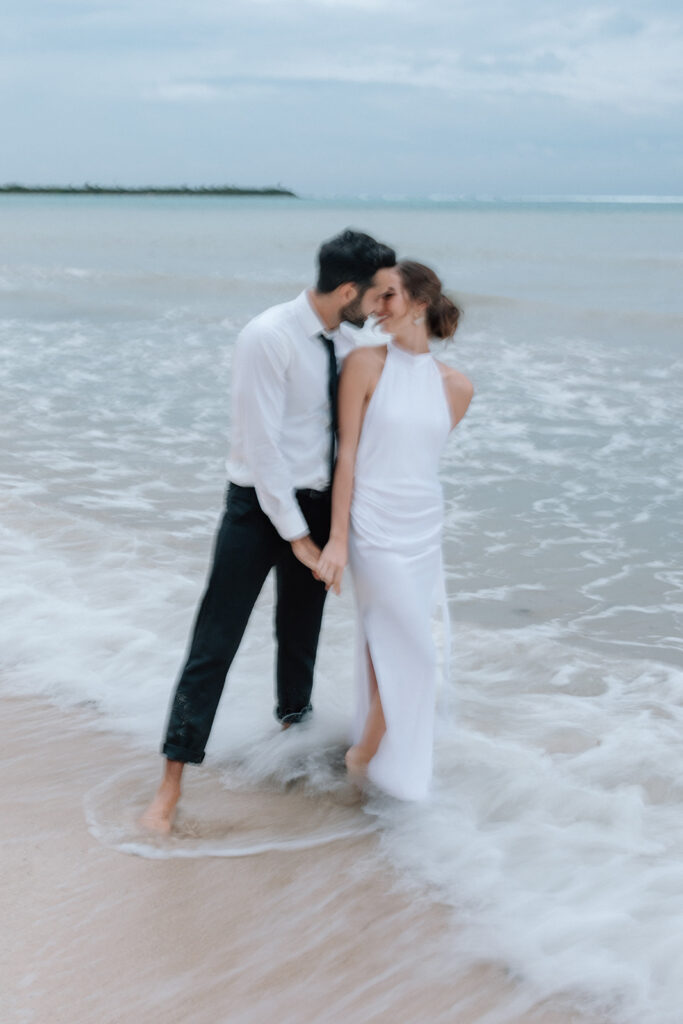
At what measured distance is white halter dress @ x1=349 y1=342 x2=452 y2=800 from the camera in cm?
359

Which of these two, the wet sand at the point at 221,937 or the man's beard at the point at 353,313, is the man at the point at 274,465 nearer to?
the man's beard at the point at 353,313

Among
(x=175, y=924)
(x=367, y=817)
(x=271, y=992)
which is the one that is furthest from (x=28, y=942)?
(x=367, y=817)

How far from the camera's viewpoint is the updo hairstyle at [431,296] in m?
3.49

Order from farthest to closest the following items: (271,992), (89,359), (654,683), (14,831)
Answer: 1. (89,359)
2. (654,683)
3. (14,831)
4. (271,992)

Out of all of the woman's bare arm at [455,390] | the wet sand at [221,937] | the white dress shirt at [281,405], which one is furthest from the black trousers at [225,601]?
the woman's bare arm at [455,390]

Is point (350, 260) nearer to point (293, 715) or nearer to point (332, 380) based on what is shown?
point (332, 380)

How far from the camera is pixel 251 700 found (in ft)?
15.7

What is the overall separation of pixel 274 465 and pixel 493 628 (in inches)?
106

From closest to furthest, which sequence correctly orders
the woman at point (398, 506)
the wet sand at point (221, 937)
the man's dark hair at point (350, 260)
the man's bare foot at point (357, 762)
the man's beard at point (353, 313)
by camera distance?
the wet sand at point (221, 937)
the man's dark hair at point (350, 260)
the man's beard at point (353, 313)
the woman at point (398, 506)
the man's bare foot at point (357, 762)

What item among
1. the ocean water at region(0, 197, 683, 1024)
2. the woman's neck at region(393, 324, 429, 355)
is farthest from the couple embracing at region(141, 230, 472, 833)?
the ocean water at region(0, 197, 683, 1024)

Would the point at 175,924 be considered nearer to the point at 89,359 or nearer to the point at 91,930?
the point at 91,930

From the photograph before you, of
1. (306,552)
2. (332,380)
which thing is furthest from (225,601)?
(332,380)

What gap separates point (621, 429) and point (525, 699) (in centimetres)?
621

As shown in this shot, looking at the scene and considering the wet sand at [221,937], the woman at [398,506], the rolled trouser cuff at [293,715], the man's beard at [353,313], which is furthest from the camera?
the rolled trouser cuff at [293,715]
